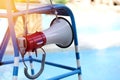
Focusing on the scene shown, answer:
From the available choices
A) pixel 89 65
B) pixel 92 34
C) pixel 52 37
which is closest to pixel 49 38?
pixel 52 37

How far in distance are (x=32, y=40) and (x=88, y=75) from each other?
4.86 ft

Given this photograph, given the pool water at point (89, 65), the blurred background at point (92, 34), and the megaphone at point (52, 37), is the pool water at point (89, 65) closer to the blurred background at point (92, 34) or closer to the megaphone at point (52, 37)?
the blurred background at point (92, 34)

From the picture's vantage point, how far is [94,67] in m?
2.78

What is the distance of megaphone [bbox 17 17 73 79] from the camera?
1.11 meters

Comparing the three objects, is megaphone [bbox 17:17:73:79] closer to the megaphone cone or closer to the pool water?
the megaphone cone

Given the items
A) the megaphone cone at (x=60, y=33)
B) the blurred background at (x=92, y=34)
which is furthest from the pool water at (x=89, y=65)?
the megaphone cone at (x=60, y=33)

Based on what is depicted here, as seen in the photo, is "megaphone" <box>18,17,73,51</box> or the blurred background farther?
the blurred background

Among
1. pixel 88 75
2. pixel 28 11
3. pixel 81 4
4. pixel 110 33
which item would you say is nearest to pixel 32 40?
pixel 28 11

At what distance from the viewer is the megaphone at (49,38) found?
111cm

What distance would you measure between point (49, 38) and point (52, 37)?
0.09 ft

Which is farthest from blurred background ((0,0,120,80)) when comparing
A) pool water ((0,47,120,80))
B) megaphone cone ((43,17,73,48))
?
megaphone cone ((43,17,73,48))

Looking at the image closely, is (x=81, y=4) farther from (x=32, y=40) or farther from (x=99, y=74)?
(x=32, y=40)

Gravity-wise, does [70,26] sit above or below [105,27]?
above

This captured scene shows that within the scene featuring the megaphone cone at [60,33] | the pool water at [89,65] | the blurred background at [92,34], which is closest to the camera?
the megaphone cone at [60,33]
